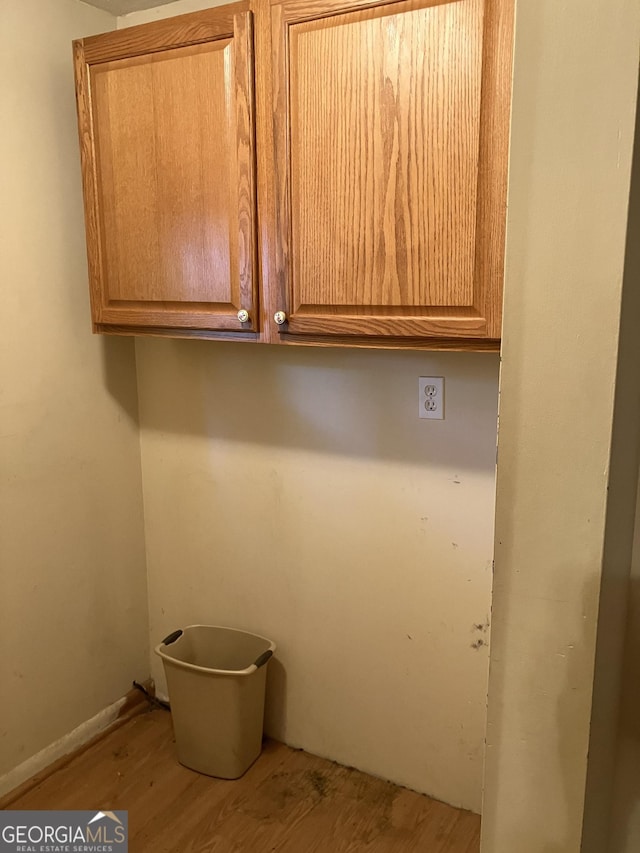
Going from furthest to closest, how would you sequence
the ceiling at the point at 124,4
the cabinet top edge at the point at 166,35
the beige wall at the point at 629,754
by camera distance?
the ceiling at the point at 124,4 → the cabinet top edge at the point at 166,35 → the beige wall at the point at 629,754

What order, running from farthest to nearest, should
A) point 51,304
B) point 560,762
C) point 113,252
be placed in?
point 51,304
point 113,252
point 560,762

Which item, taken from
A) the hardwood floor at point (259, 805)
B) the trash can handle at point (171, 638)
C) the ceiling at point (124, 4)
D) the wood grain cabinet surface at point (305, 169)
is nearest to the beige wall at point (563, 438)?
the wood grain cabinet surface at point (305, 169)

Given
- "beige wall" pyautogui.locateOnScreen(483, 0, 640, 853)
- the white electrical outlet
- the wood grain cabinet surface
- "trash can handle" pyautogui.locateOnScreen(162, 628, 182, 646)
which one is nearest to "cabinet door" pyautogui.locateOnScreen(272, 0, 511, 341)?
the wood grain cabinet surface

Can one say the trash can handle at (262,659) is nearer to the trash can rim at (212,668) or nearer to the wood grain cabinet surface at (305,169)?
the trash can rim at (212,668)

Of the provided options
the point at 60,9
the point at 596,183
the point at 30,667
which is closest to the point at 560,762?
the point at 596,183

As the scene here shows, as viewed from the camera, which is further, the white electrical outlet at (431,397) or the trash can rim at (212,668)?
the trash can rim at (212,668)

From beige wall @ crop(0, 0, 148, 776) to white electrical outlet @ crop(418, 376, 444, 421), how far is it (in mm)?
1023

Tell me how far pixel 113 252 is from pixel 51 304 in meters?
0.29

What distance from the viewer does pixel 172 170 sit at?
1.69 m

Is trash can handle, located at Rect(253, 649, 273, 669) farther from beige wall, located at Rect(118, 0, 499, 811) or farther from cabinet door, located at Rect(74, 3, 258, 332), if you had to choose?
cabinet door, located at Rect(74, 3, 258, 332)

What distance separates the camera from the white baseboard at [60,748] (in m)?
1.99

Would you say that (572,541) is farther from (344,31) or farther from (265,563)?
(265,563)

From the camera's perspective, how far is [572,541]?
75 centimetres

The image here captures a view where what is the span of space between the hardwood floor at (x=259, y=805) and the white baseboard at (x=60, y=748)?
0.15ft
